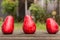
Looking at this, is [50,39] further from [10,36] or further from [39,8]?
[39,8]

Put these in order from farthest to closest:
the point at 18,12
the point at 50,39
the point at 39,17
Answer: the point at 18,12
the point at 39,17
the point at 50,39

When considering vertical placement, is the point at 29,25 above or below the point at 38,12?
above

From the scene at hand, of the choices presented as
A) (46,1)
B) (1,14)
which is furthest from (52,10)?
(1,14)

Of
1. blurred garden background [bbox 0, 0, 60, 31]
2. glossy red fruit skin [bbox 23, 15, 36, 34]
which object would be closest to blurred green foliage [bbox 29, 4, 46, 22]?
blurred garden background [bbox 0, 0, 60, 31]

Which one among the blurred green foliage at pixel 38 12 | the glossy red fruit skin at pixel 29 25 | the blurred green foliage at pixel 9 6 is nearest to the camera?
the glossy red fruit skin at pixel 29 25

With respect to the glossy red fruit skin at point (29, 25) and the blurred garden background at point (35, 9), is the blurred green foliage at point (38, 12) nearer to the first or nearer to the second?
the blurred garden background at point (35, 9)

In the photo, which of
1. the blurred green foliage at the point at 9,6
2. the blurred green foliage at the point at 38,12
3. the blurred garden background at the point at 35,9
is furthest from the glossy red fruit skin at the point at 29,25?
the blurred green foliage at the point at 9,6

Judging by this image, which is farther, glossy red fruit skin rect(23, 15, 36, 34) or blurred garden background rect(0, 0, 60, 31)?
blurred garden background rect(0, 0, 60, 31)

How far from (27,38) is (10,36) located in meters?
0.23

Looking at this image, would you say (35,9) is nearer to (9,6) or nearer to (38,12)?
(38,12)

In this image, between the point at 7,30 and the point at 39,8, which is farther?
the point at 39,8

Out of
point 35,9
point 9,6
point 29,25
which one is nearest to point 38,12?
point 35,9

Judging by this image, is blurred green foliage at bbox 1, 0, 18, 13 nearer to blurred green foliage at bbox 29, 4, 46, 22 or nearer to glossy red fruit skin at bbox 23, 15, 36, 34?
blurred green foliage at bbox 29, 4, 46, 22

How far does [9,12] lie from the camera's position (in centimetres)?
1470
